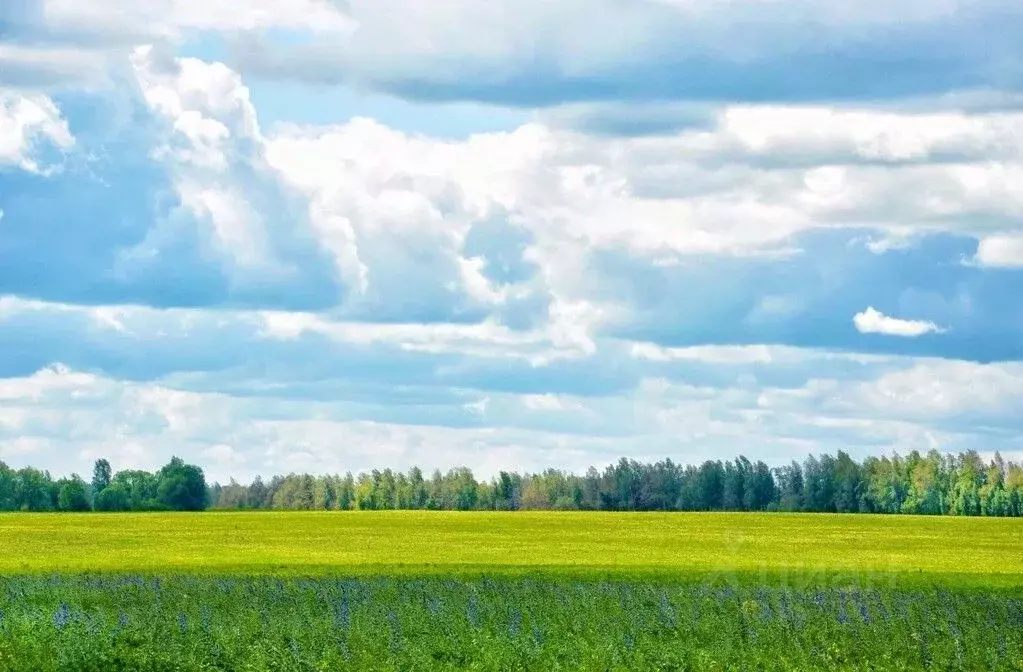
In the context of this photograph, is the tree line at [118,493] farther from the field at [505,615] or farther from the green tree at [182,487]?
the field at [505,615]

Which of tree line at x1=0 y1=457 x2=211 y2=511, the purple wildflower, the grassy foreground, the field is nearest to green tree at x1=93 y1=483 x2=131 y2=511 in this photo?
tree line at x1=0 y1=457 x2=211 y2=511

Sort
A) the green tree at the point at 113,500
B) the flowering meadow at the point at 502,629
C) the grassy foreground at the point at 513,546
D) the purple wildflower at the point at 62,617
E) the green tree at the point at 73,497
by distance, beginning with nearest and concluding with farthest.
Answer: the flowering meadow at the point at 502,629 < the purple wildflower at the point at 62,617 < the grassy foreground at the point at 513,546 < the green tree at the point at 113,500 < the green tree at the point at 73,497

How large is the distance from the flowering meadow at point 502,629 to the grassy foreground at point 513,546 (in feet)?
58.1

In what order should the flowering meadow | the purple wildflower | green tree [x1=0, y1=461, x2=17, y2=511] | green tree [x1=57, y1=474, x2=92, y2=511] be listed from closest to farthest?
the flowering meadow
the purple wildflower
green tree [x1=57, y1=474, x2=92, y2=511]
green tree [x1=0, y1=461, x2=17, y2=511]

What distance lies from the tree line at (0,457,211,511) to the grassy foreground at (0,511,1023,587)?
129 ft

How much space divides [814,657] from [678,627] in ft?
10.9

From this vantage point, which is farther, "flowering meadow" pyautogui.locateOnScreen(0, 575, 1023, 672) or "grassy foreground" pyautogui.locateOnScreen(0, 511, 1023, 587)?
"grassy foreground" pyautogui.locateOnScreen(0, 511, 1023, 587)

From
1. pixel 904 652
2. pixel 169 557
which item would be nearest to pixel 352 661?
pixel 904 652

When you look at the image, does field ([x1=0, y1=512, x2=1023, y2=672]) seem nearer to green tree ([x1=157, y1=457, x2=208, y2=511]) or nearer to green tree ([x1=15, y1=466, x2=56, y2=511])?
green tree ([x1=157, y1=457, x2=208, y2=511])

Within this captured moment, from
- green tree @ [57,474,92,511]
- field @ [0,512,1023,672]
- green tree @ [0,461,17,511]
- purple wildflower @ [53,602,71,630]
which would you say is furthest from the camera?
green tree @ [0,461,17,511]

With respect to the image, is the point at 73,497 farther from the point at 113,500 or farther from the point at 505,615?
the point at 505,615

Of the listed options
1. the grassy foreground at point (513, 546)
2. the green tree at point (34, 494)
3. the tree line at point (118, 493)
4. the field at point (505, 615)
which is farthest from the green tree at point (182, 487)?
the field at point (505, 615)

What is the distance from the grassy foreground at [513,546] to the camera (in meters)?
→ 60.3

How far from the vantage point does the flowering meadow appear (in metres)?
23.8
